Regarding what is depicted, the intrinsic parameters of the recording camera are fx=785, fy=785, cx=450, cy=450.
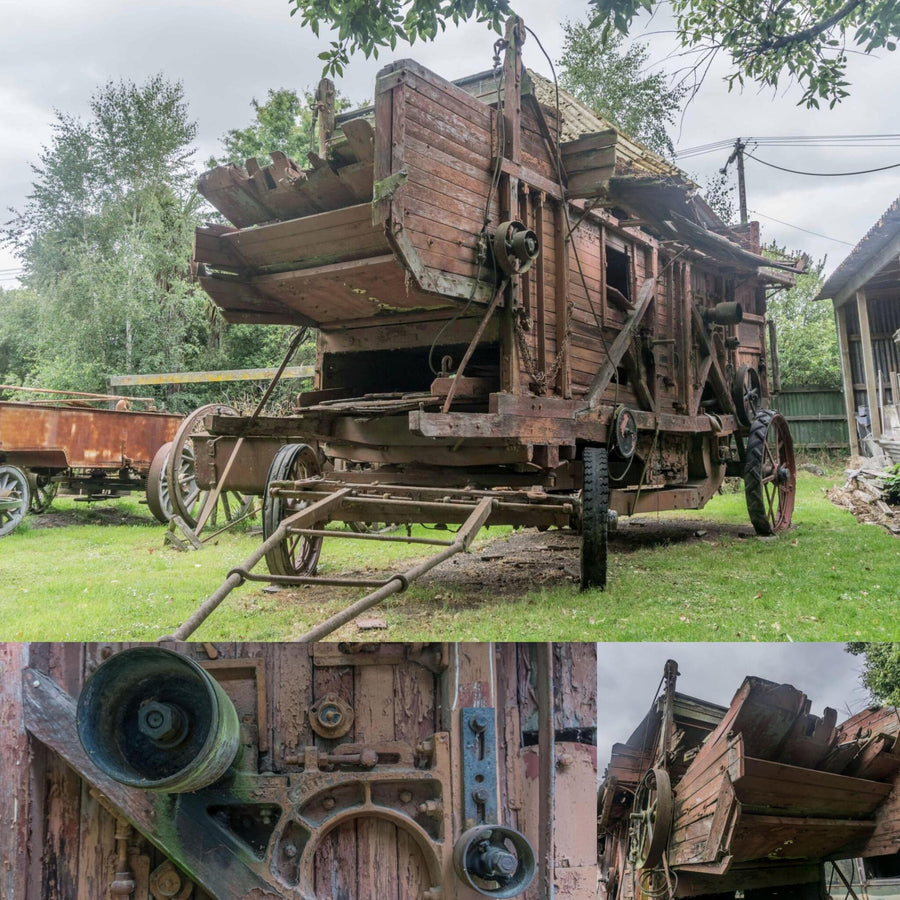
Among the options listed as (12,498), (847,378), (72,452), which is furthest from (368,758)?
(847,378)

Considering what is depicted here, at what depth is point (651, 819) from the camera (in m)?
3.04

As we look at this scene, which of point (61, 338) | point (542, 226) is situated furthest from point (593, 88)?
point (61, 338)

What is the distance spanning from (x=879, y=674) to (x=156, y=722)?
93.2 inches

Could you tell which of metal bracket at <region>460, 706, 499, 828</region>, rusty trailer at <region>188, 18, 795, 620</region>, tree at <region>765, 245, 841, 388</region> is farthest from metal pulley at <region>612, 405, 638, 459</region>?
tree at <region>765, 245, 841, 388</region>

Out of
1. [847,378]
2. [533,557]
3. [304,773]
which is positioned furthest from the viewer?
[847,378]

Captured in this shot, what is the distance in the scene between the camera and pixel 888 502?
6527 mm

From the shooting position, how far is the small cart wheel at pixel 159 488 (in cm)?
577

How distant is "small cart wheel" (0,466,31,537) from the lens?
4.00m

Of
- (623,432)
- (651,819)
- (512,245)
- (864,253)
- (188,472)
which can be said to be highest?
(864,253)

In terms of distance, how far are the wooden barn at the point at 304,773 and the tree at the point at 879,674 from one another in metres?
0.96

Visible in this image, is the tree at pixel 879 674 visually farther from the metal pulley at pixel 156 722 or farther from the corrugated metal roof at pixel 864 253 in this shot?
the corrugated metal roof at pixel 864 253

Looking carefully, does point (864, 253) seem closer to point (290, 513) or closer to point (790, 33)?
point (790, 33)

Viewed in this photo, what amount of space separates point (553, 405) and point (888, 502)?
3681mm

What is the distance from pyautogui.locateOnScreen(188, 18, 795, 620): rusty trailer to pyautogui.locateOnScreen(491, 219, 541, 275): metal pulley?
0.4 inches
